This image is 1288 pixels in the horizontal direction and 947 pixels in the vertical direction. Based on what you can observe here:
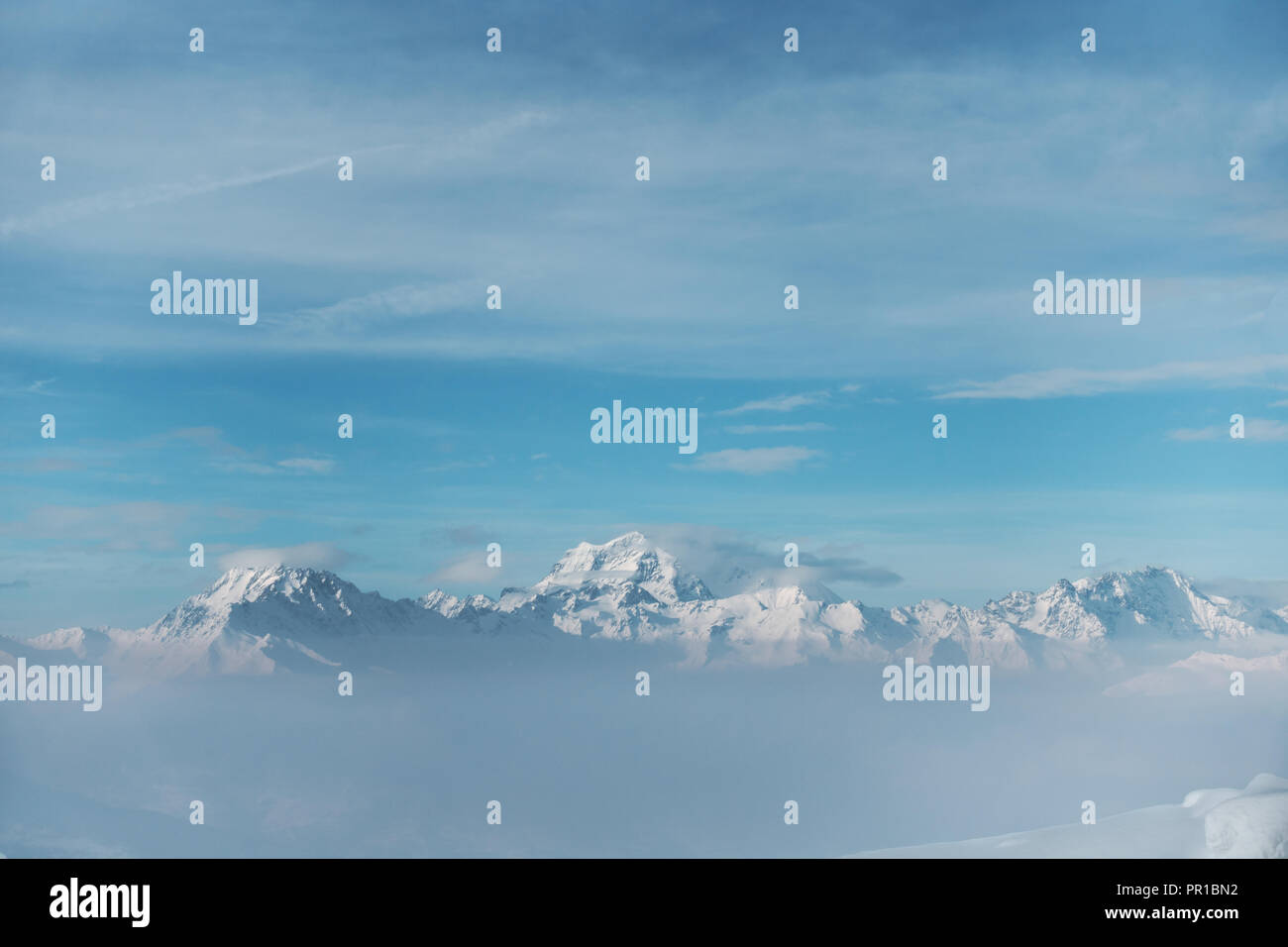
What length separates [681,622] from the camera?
7031cm

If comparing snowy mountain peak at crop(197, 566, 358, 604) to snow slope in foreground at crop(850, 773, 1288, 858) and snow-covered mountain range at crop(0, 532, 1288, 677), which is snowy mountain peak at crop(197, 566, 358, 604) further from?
snow slope in foreground at crop(850, 773, 1288, 858)

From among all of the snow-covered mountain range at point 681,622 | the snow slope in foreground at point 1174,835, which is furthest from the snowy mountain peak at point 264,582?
the snow slope in foreground at point 1174,835

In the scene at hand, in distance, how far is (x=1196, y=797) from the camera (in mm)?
12773

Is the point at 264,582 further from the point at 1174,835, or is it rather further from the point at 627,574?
the point at 1174,835

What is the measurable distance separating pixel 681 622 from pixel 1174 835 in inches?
2321

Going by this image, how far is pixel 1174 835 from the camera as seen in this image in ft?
39.1

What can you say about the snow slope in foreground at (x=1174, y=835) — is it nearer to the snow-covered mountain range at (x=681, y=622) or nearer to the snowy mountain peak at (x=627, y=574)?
the snow-covered mountain range at (x=681, y=622)

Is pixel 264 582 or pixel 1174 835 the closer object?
pixel 1174 835

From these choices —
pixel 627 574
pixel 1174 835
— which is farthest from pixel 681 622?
pixel 1174 835

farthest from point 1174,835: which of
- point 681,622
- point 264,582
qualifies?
point 264,582

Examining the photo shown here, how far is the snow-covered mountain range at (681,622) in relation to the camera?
126 feet

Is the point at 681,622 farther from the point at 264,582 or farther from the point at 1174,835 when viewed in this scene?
the point at 1174,835

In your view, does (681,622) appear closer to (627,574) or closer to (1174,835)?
(627,574)
